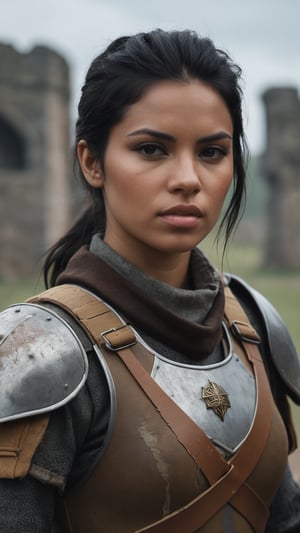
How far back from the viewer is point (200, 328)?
162 cm

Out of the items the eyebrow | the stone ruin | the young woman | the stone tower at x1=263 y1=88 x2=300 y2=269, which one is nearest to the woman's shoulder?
the young woman

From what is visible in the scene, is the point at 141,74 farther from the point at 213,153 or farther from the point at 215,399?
the point at 215,399

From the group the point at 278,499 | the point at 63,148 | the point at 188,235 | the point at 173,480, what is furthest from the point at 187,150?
the point at 63,148

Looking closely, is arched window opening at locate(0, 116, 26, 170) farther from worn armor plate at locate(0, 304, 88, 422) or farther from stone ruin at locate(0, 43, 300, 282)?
worn armor plate at locate(0, 304, 88, 422)

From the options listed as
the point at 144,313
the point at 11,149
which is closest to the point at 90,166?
the point at 144,313

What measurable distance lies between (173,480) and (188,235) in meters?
0.46

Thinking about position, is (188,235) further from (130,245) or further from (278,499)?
(278,499)

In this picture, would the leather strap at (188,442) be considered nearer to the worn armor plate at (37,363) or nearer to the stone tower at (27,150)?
the worn armor plate at (37,363)

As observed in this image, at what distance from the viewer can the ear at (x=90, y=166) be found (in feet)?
5.48

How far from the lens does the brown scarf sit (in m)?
1.60

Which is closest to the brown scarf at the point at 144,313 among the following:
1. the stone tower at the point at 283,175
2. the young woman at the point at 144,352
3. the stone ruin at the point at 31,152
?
the young woman at the point at 144,352

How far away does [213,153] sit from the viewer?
1610 millimetres

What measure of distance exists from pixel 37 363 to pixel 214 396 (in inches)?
14.4

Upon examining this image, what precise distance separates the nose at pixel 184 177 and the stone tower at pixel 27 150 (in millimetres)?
13222
